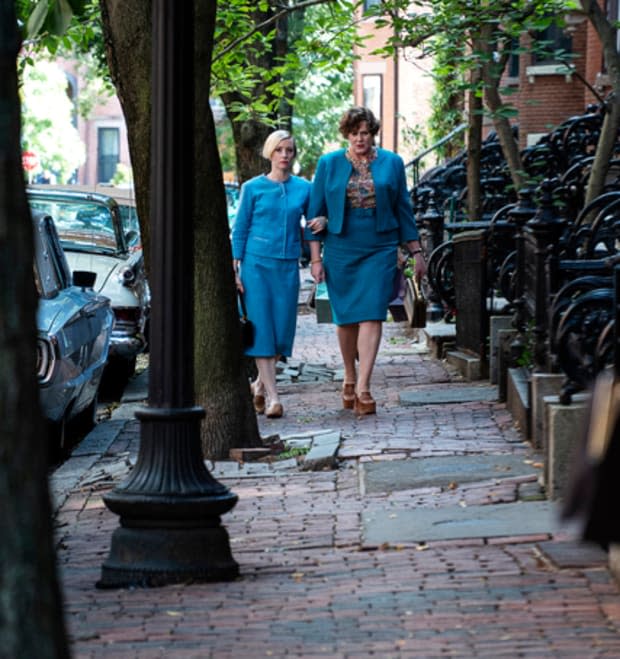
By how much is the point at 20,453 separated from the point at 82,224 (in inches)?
522

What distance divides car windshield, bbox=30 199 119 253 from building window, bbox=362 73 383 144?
43618 millimetres

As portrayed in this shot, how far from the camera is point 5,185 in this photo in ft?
10.7

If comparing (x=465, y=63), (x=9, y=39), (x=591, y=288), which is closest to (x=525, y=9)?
(x=465, y=63)

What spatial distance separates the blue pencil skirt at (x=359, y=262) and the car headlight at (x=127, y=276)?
3.71 meters

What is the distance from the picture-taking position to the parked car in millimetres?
9922

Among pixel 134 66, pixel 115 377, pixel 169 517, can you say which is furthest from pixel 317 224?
pixel 169 517

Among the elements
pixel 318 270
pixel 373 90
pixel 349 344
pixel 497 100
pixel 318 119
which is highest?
pixel 373 90

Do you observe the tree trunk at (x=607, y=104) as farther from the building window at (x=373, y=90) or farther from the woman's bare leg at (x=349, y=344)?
the building window at (x=373, y=90)

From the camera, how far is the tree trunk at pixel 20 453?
323cm

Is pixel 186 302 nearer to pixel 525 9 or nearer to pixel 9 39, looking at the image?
pixel 9 39

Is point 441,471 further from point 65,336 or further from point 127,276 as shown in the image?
point 127,276

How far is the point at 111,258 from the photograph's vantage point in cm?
1552

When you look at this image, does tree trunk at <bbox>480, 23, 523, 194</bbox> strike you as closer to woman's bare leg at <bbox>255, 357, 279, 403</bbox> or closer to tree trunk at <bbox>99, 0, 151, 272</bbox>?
woman's bare leg at <bbox>255, 357, 279, 403</bbox>

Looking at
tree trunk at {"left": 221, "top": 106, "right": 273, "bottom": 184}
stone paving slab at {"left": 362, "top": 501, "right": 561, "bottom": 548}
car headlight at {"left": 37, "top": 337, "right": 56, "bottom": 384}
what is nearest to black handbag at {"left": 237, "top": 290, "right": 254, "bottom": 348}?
car headlight at {"left": 37, "top": 337, "right": 56, "bottom": 384}
